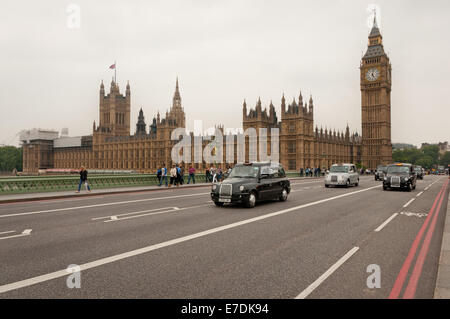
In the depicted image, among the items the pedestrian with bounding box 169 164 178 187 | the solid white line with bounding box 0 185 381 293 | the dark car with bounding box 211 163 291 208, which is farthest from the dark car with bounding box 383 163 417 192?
the pedestrian with bounding box 169 164 178 187

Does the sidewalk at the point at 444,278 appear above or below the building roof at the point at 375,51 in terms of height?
below

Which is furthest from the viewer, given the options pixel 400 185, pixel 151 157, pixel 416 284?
A: pixel 151 157

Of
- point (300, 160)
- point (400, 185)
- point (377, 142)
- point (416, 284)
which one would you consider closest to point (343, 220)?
point (416, 284)

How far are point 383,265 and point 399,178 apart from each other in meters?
17.7

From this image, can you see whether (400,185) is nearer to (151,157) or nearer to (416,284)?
(416,284)

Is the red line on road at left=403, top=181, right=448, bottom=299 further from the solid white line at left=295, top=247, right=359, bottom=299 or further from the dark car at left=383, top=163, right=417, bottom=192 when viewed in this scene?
the dark car at left=383, top=163, right=417, bottom=192

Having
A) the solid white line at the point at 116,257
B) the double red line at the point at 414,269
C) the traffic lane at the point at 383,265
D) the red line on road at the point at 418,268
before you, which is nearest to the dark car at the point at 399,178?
the traffic lane at the point at 383,265

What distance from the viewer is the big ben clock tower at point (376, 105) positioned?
323 ft

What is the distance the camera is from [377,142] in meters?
99.8

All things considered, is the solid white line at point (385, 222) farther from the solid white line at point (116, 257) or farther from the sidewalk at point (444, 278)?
the solid white line at point (116, 257)

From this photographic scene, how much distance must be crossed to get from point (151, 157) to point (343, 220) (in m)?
102

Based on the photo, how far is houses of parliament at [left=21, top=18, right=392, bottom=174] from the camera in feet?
252

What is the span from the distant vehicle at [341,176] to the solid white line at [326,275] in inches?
745

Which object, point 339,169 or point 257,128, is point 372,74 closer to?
point 257,128
